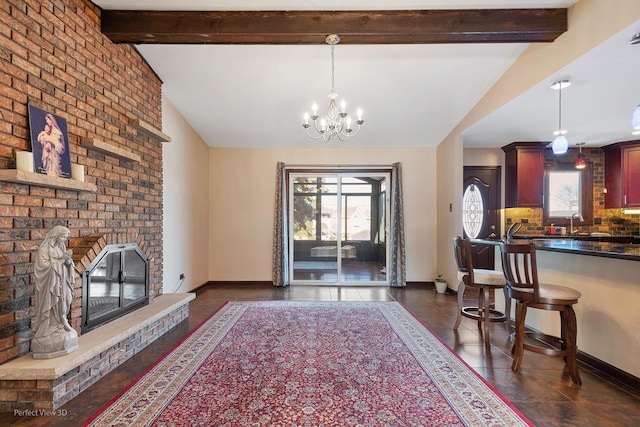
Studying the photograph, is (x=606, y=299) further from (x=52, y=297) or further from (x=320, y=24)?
(x=52, y=297)

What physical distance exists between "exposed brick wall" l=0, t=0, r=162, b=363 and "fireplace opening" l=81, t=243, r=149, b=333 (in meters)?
0.15

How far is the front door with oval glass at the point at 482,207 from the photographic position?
227 inches

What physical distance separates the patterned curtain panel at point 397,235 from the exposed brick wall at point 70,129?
3.91m

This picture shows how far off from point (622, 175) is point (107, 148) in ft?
25.5

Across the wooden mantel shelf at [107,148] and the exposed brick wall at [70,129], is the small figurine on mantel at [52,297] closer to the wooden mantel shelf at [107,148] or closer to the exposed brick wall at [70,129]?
the exposed brick wall at [70,129]

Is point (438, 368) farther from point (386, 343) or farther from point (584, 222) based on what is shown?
point (584, 222)

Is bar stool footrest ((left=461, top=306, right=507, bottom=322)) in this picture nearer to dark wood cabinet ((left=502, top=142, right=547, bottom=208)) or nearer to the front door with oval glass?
the front door with oval glass

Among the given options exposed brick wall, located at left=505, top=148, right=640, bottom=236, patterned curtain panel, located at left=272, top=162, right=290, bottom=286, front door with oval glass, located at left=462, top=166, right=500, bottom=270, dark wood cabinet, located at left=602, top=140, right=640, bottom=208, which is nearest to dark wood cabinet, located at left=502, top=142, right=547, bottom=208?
exposed brick wall, located at left=505, top=148, right=640, bottom=236

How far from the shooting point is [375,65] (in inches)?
141

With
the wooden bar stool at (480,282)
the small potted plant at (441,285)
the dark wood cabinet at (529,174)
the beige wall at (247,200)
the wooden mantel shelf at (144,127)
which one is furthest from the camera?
the beige wall at (247,200)

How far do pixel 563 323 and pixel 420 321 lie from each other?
4.97 ft

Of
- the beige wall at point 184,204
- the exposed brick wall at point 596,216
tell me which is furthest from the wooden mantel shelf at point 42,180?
the exposed brick wall at point 596,216

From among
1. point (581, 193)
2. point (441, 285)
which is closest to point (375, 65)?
point (441, 285)

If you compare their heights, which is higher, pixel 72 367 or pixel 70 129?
pixel 70 129
